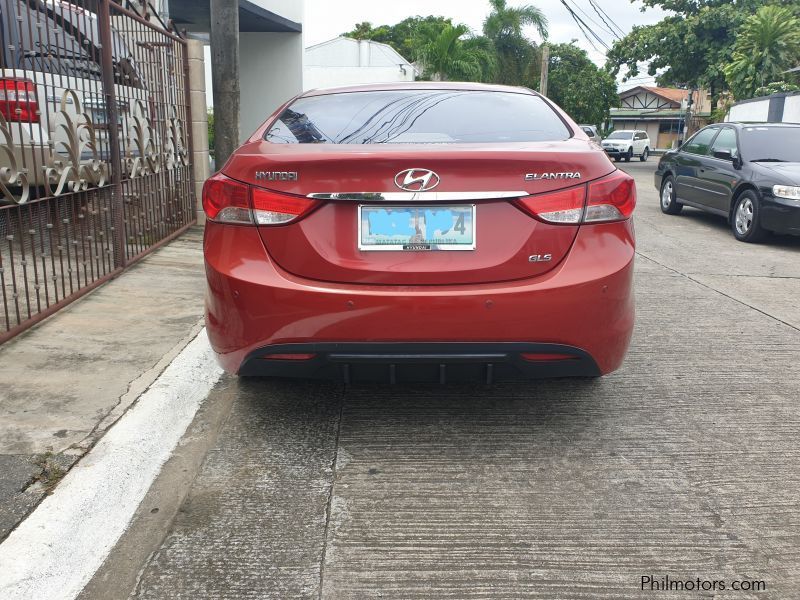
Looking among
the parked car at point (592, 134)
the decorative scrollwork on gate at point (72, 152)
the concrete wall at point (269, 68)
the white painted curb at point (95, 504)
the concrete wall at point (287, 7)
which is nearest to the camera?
the white painted curb at point (95, 504)

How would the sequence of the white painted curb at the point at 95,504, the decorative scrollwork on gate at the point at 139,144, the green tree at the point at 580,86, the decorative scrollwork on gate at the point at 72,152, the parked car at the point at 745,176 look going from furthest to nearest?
1. the green tree at the point at 580,86
2. the parked car at the point at 745,176
3. the decorative scrollwork on gate at the point at 139,144
4. the decorative scrollwork on gate at the point at 72,152
5. the white painted curb at the point at 95,504

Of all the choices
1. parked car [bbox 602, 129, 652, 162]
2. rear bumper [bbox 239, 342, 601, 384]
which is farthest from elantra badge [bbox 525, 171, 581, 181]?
parked car [bbox 602, 129, 652, 162]

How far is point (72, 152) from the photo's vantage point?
4949mm

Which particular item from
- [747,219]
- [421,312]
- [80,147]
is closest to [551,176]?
[421,312]

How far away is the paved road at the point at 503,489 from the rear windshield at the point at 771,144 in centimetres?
611

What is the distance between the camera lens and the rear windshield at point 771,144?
9.62 m

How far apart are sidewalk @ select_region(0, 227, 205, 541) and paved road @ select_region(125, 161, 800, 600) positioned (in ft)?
1.72

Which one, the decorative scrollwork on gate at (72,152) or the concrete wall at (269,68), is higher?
the concrete wall at (269,68)

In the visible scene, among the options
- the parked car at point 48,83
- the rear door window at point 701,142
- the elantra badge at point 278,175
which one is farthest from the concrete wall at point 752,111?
the elantra badge at point 278,175

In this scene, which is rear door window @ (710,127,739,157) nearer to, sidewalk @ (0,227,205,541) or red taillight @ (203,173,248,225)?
sidewalk @ (0,227,205,541)

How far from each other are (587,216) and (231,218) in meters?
1.41

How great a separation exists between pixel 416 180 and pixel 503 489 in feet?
4.01

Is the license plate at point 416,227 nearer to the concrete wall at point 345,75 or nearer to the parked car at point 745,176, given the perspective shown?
the parked car at point 745,176

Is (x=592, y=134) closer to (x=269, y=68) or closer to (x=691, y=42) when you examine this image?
(x=269, y=68)
